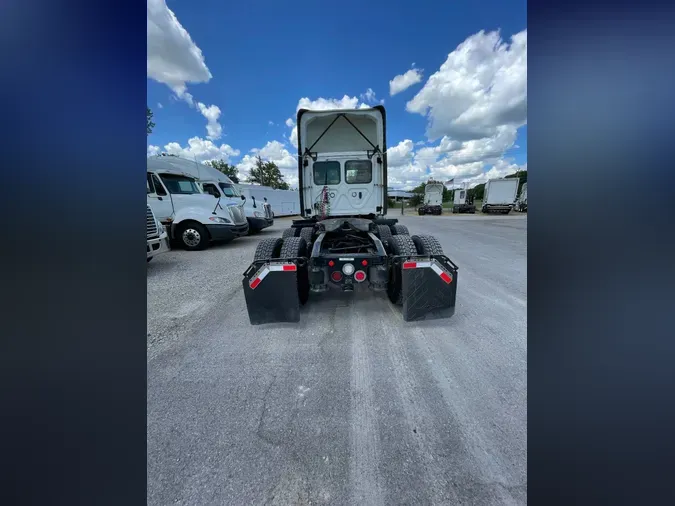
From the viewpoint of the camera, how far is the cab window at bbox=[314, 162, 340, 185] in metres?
4.54

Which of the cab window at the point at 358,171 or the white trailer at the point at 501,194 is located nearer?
the cab window at the point at 358,171

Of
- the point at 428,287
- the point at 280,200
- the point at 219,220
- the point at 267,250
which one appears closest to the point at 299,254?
the point at 267,250

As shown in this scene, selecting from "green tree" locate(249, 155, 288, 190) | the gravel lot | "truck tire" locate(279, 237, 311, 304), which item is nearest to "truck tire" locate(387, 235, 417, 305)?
the gravel lot

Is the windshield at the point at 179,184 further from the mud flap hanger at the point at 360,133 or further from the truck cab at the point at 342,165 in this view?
the mud flap hanger at the point at 360,133

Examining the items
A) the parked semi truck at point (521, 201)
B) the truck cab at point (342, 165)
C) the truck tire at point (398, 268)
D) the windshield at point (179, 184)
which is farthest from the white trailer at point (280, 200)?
the parked semi truck at point (521, 201)

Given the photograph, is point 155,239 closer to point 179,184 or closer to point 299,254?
point 179,184

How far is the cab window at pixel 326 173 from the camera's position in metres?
4.54

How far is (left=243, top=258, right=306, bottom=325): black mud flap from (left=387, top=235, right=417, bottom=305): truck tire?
4.16 ft

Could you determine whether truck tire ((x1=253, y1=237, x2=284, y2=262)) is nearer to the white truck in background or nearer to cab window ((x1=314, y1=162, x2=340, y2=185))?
cab window ((x1=314, y1=162, x2=340, y2=185))

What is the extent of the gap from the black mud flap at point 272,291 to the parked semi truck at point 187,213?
5.48m
